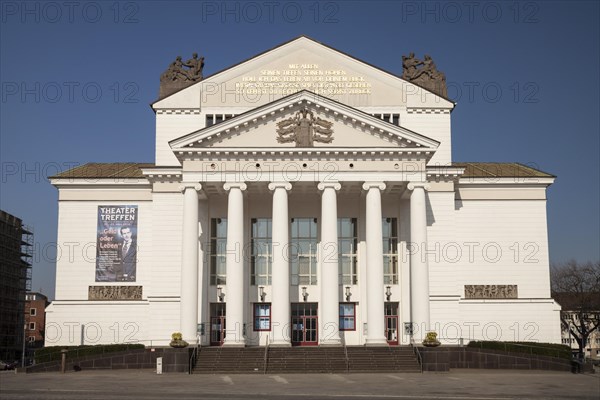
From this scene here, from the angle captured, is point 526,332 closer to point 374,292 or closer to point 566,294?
point 374,292

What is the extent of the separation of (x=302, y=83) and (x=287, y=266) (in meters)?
14.7

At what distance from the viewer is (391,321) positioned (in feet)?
167

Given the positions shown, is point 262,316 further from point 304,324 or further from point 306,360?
point 306,360

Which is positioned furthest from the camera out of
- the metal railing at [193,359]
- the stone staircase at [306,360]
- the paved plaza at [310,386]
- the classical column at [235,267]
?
the classical column at [235,267]

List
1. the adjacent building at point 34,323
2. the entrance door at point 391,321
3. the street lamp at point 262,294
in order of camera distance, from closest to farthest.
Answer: the entrance door at point 391,321 < the street lamp at point 262,294 < the adjacent building at point 34,323

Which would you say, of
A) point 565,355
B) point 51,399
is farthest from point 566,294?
point 51,399

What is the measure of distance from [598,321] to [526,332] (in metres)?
31.2

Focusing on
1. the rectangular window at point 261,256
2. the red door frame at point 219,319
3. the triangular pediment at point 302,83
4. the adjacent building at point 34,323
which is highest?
the triangular pediment at point 302,83

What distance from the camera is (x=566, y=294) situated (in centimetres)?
8669

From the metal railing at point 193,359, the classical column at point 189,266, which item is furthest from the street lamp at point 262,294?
the metal railing at point 193,359

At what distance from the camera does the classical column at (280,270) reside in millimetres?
45156

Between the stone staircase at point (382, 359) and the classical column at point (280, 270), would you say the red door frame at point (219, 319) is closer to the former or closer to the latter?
the classical column at point (280, 270)

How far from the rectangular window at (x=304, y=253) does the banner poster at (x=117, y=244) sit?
37.3 ft

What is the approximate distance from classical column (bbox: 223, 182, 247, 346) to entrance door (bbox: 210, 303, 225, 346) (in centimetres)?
390
